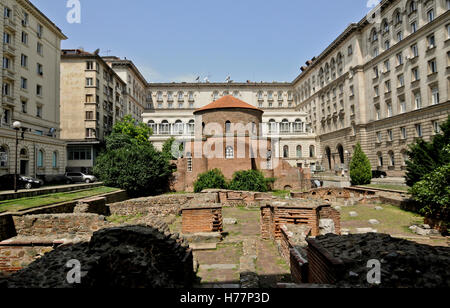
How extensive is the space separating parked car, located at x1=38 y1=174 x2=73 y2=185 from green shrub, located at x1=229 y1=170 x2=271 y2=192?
17.9 meters

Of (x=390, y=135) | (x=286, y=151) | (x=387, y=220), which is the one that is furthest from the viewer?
(x=286, y=151)

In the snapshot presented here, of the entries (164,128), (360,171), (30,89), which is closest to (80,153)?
(30,89)

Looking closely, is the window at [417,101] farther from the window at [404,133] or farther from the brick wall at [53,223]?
the brick wall at [53,223]

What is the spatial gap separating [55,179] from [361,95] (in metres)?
40.1

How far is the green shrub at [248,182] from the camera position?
25891mm

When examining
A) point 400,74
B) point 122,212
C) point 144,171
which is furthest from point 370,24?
point 122,212

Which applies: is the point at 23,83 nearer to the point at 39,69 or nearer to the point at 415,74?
the point at 39,69

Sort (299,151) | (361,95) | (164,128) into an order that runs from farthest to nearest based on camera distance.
Answer: (164,128), (299,151), (361,95)

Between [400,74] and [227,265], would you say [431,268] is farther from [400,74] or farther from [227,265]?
[400,74]

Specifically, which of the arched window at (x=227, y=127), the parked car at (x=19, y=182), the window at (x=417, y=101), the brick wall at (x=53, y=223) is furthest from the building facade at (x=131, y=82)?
the window at (x=417, y=101)

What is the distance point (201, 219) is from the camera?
33.5 ft

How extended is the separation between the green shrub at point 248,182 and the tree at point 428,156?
40.1 feet

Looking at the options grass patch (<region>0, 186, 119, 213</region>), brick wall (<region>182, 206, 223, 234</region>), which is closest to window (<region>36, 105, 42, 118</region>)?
grass patch (<region>0, 186, 119, 213</region>)

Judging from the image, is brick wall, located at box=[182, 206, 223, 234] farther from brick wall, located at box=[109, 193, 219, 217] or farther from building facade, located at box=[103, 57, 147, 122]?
building facade, located at box=[103, 57, 147, 122]
